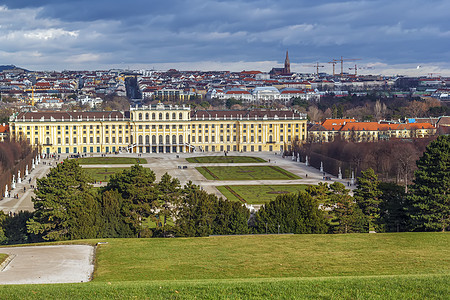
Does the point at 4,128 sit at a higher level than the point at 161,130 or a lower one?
higher

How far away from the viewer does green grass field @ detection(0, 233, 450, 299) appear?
67.9 feet

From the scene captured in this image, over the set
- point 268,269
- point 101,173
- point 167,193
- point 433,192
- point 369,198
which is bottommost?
point 101,173

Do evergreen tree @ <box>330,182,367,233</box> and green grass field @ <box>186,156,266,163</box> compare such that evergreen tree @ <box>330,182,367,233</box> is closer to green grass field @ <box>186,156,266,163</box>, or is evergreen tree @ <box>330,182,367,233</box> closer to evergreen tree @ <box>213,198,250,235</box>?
evergreen tree @ <box>213,198,250,235</box>

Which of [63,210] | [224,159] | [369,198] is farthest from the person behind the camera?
[224,159]

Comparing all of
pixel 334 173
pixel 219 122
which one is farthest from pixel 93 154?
pixel 334 173

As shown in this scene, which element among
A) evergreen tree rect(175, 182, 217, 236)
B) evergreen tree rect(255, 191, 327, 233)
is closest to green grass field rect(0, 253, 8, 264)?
evergreen tree rect(175, 182, 217, 236)

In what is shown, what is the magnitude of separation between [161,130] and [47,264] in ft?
289

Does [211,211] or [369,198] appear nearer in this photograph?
[211,211]

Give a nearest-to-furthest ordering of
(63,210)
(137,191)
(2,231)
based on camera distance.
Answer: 1. (2,231)
2. (63,210)
3. (137,191)

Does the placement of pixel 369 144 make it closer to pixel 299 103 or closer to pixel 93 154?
pixel 93 154

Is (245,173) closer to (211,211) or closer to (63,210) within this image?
(211,211)

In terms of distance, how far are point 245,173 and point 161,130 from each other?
38.0m

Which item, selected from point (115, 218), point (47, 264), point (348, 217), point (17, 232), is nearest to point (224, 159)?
point (348, 217)

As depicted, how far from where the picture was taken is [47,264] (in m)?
28.0
